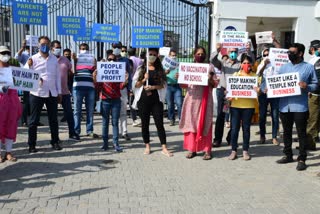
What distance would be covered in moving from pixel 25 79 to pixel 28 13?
259cm

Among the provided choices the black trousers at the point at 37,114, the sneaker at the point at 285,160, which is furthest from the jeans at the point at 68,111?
the sneaker at the point at 285,160

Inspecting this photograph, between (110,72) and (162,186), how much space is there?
2.85 meters

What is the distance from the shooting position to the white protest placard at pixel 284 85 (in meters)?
6.45

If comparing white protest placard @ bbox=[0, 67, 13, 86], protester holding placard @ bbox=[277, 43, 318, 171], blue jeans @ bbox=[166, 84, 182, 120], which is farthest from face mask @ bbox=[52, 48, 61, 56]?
protester holding placard @ bbox=[277, 43, 318, 171]

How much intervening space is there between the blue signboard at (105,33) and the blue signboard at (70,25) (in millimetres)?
400

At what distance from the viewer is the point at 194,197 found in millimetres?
5254

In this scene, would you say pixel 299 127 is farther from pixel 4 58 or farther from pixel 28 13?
pixel 28 13

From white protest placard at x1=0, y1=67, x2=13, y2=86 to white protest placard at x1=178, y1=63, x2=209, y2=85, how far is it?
292 cm

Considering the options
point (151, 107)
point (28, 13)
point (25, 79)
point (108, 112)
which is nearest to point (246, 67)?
point (151, 107)

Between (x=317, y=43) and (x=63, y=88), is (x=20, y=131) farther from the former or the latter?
(x=317, y=43)

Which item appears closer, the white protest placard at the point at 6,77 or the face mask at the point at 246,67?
the white protest placard at the point at 6,77

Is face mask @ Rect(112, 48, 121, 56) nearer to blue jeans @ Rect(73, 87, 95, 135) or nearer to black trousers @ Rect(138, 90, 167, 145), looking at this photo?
blue jeans @ Rect(73, 87, 95, 135)

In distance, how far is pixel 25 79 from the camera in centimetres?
664

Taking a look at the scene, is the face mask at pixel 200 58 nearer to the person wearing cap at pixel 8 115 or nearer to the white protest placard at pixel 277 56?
the white protest placard at pixel 277 56
